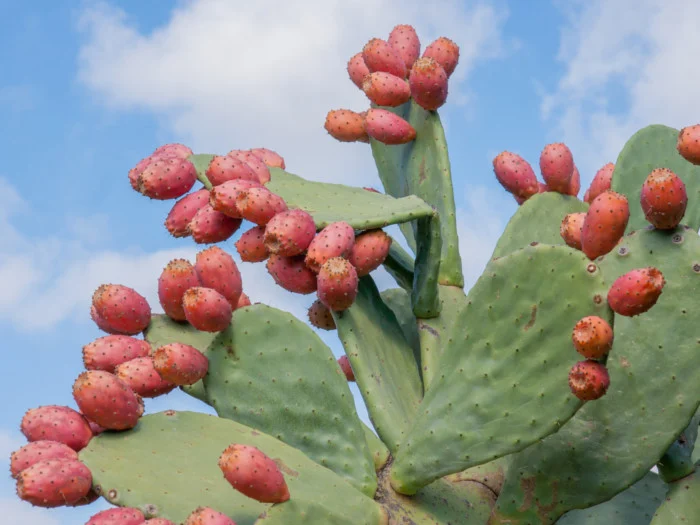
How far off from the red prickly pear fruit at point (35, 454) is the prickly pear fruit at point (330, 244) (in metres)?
0.64

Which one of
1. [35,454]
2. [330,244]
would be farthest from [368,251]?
[35,454]

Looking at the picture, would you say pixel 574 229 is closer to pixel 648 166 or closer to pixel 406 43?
pixel 648 166

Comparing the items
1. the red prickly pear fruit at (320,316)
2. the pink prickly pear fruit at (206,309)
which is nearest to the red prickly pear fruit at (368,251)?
the red prickly pear fruit at (320,316)

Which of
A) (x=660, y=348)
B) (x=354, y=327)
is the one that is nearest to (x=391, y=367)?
(x=354, y=327)

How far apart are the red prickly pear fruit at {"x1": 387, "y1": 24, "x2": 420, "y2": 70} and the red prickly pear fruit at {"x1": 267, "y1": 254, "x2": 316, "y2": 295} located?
2.30ft

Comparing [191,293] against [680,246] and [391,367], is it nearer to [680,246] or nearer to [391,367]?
[391,367]

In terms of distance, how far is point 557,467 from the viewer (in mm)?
2021

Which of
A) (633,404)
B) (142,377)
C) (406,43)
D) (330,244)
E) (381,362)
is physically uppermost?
(406,43)

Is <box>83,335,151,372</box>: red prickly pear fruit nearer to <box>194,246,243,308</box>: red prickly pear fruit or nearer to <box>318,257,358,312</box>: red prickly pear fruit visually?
<box>194,246,243,308</box>: red prickly pear fruit

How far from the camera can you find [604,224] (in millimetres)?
1916

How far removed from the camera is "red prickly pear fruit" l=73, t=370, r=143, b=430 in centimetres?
200

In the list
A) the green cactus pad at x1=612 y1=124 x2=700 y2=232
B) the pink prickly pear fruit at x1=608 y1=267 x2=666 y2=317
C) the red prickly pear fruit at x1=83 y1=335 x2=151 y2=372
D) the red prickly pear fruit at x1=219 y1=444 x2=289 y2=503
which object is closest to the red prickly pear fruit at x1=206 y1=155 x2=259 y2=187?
the red prickly pear fruit at x1=83 y1=335 x2=151 y2=372

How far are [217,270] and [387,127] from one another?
602 millimetres

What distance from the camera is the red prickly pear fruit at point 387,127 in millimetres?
2523
